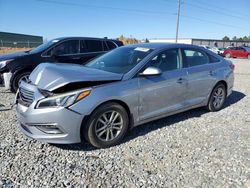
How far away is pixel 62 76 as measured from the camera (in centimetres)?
359

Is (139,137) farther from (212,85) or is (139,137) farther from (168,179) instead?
(212,85)

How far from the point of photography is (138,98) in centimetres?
400

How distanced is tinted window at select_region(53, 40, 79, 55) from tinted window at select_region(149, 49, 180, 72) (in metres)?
4.24

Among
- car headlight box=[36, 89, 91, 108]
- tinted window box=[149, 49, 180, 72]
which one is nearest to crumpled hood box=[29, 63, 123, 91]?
car headlight box=[36, 89, 91, 108]

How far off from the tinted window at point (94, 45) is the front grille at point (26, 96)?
478cm

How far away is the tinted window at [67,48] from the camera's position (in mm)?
7766

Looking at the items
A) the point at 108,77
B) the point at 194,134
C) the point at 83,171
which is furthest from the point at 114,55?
the point at 83,171

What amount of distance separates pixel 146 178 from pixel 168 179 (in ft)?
0.88

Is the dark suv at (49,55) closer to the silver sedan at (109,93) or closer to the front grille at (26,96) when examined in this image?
the front grille at (26,96)

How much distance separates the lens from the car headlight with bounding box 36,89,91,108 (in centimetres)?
338

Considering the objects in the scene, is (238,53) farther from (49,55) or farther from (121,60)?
(121,60)

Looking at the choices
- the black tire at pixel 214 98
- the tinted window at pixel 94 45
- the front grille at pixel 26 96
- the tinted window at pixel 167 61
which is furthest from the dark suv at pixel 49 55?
the black tire at pixel 214 98

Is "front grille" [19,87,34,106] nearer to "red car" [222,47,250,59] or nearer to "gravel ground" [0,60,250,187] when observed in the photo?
"gravel ground" [0,60,250,187]

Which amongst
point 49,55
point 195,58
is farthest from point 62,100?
point 49,55
